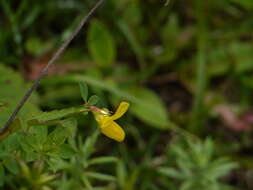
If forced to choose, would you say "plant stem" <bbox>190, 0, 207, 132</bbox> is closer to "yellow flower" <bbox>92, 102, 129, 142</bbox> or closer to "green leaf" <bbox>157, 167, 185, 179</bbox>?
"green leaf" <bbox>157, 167, 185, 179</bbox>

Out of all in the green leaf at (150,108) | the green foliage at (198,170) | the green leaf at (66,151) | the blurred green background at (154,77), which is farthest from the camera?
the green leaf at (150,108)

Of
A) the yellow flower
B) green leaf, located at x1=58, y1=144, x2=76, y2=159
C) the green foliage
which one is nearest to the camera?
the yellow flower

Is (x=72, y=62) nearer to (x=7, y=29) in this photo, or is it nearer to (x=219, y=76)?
(x=7, y=29)

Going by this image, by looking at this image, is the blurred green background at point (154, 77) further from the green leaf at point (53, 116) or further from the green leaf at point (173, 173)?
the green leaf at point (53, 116)

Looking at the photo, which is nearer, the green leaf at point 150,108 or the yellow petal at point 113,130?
the yellow petal at point 113,130

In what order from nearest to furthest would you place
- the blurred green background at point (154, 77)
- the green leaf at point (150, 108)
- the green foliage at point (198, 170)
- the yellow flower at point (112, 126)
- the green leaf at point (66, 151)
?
the yellow flower at point (112, 126), the green leaf at point (66, 151), the green foliage at point (198, 170), the blurred green background at point (154, 77), the green leaf at point (150, 108)

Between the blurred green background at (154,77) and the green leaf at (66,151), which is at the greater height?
the blurred green background at (154,77)

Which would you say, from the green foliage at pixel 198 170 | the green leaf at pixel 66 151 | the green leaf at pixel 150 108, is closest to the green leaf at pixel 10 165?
the green leaf at pixel 66 151

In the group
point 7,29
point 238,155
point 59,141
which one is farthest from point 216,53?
point 59,141

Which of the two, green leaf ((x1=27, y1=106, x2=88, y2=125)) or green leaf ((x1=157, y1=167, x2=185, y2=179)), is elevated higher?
green leaf ((x1=157, y1=167, x2=185, y2=179))

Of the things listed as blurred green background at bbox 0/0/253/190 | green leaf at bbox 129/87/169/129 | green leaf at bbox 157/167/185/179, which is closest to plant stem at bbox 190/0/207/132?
blurred green background at bbox 0/0/253/190
